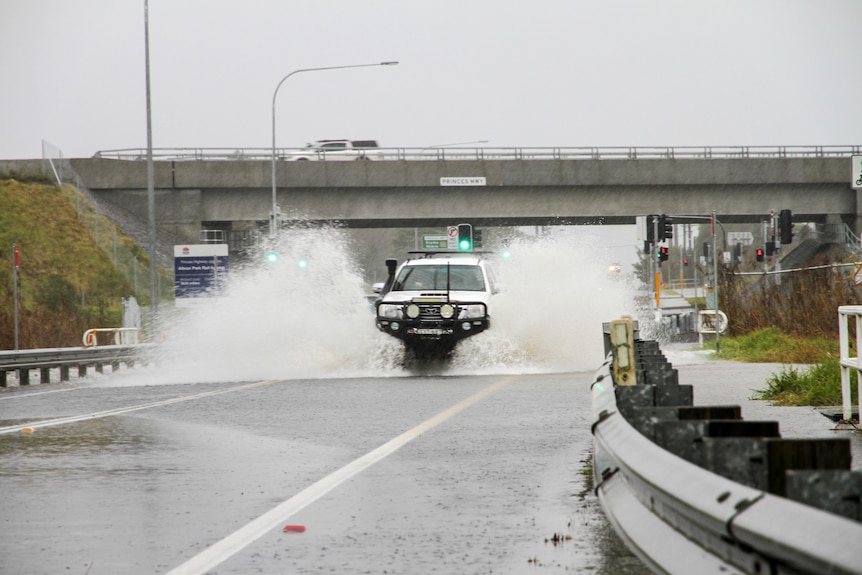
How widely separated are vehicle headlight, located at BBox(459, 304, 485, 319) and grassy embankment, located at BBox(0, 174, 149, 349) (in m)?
19.5

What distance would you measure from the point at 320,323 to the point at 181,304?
17.6m

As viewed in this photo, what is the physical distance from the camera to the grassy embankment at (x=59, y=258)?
47.5m

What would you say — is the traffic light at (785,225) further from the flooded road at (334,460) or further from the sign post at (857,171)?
the sign post at (857,171)

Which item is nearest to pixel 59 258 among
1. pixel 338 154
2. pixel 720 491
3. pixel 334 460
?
pixel 338 154

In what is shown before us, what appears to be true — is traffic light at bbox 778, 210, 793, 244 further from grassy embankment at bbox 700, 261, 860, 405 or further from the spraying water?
the spraying water

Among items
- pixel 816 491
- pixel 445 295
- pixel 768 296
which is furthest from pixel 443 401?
pixel 768 296

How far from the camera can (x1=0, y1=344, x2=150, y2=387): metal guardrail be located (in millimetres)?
25553

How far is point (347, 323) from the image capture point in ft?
87.2

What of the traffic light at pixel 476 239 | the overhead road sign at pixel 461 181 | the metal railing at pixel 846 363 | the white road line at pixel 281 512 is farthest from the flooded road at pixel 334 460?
the overhead road sign at pixel 461 181

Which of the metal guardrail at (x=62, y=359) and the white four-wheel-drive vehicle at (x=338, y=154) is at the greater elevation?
the white four-wheel-drive vehicle at (x=338, y=154)

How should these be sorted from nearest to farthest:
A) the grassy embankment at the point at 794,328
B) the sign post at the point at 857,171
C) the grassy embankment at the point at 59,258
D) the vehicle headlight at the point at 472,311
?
1. the grassy embankment at the point at 794,328
2. the sign post at the point at 857,171
3. the vehicle headlight at the point at 472,311
4. the grassy embankment at the point at 59,258

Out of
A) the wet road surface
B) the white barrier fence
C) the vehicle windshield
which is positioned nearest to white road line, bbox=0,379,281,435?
the wet road surface

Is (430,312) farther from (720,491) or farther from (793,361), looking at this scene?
(720,491)

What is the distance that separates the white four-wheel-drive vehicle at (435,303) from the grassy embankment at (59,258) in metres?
18.0
